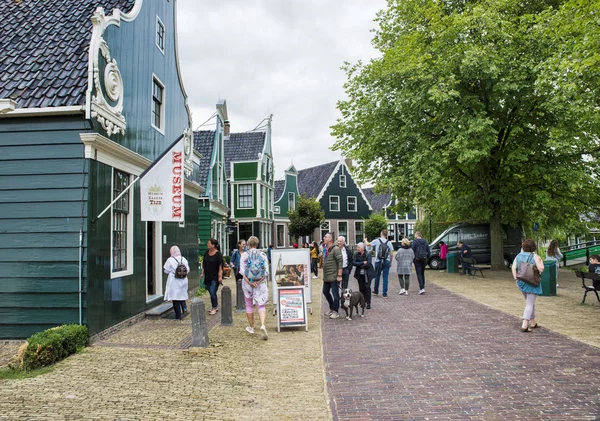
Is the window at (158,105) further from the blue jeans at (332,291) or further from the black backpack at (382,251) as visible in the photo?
the black backpack at (382,251)

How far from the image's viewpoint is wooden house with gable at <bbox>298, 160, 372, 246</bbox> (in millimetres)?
52188

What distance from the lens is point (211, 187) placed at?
2244 centimetres

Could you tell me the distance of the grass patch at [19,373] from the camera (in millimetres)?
6348

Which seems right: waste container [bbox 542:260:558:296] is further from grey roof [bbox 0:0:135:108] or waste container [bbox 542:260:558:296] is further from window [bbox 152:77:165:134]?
grey roof [bbox 0:0:135:108]

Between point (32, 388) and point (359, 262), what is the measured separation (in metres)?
7.61

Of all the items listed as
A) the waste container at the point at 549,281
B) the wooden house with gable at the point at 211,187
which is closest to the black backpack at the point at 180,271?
the wooden house with gable at the point at 211,187

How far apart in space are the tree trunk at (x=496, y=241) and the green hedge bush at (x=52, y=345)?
18.6 m

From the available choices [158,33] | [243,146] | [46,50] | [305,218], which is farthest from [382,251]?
[305,218]

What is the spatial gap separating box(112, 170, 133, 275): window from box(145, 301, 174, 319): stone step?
1.43m

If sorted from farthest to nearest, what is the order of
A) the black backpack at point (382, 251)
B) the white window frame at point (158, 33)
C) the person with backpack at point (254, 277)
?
the black backpack at point (382, 251)
the white window frame at point (158, 33)
the person with backpack at point (254, 277)

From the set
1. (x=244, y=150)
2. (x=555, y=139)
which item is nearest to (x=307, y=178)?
(x=244, y=150)

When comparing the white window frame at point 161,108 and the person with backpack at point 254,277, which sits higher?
the white window frame at point 161,108

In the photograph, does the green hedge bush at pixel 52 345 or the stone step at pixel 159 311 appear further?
the stone step at pixel 159 311

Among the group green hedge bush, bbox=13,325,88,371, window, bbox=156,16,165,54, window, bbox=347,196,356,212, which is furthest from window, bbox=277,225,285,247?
green hedge bush, bbox=13,325,88,371
